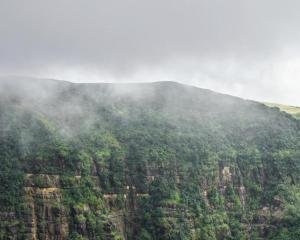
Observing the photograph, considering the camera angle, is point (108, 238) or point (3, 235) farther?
point (108, 238)

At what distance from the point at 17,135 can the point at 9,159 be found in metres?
8.88

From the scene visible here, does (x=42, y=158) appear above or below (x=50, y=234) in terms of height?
above

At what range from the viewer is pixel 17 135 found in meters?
194

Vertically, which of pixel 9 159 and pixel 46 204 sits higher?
pixel 9 159

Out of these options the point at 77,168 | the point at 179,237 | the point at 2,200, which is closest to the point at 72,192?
the point at 77,168

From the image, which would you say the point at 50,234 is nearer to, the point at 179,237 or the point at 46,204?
the point at 46,204

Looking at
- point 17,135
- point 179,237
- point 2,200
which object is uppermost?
point 17,135

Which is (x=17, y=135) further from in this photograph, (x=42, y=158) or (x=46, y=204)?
(x=46, y=204)

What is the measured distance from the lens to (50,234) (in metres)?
184

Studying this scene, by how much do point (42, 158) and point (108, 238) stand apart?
2807 centimetres

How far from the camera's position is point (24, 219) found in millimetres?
181250

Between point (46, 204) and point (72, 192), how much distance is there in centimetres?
942

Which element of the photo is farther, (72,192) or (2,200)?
(72,192)

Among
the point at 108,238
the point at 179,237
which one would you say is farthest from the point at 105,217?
the point at 179,237
